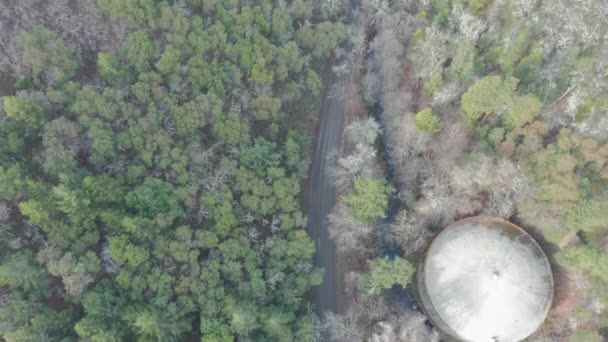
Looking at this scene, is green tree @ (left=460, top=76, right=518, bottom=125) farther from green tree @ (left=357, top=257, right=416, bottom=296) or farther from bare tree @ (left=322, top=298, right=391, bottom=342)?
bare tree @ (left=322, top=298, right=391, bottom=342)

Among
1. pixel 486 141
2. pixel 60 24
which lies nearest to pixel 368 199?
pixel 486 141

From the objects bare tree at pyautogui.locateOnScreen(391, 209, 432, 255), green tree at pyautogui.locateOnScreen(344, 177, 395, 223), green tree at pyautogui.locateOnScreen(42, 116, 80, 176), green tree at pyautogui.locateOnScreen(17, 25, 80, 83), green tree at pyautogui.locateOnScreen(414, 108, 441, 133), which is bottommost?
bare tree at pyautogui.locateOnScreen(391, 209, 432, 255)

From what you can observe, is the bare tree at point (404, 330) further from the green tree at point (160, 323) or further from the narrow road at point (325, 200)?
the green tree at point (160, 323)

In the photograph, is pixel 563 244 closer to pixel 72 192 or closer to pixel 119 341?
pixel 119 341

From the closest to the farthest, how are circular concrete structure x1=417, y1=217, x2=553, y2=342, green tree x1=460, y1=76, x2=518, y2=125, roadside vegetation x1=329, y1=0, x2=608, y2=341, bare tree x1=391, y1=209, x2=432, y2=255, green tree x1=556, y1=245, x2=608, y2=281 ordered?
green tree x1=556, y1=245, x2=608, y2=281 < roadside vegetation x1=329, y1=0, x2=608, y2=341 < green tree x1=460, y1=76, x2=518, y2=125 < circular concrete structure x1=417, y1=217, x2=553, y2=342 < bare tree x1=391, y1=209, x2=432, y2=255

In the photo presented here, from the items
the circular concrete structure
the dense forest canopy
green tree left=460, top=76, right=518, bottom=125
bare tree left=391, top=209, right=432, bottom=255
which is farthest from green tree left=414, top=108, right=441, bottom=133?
the dense forest canopy

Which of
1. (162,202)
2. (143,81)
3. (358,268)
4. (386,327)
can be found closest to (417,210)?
(358,268)

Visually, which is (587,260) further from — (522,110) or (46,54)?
(46,54)
